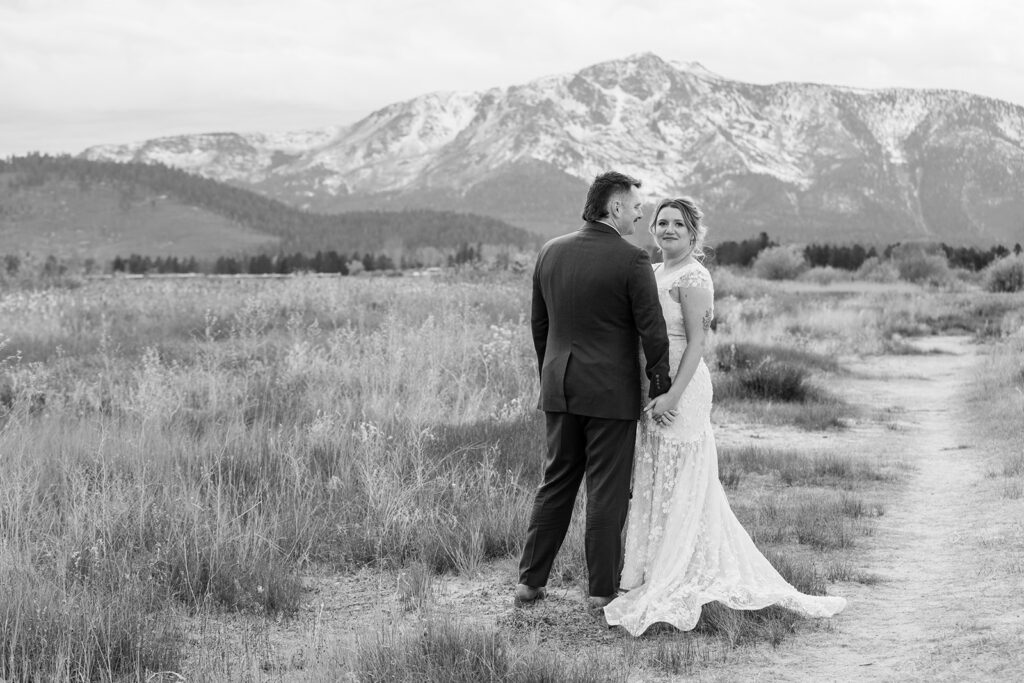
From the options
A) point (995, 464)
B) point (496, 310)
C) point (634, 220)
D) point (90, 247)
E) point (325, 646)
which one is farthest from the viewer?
point (90, 247)

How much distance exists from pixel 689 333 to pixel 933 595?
2159 mm

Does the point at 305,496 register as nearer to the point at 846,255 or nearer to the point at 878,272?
the point at 878,272

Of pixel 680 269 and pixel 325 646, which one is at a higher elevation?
pixel 680 269

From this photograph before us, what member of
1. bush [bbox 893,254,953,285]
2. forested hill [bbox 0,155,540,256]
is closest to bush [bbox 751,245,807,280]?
bush [bbox 893,254,953,285]

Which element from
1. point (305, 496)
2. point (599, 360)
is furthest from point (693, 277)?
point (305, 496)

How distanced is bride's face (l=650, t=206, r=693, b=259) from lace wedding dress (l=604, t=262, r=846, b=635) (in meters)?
0.11

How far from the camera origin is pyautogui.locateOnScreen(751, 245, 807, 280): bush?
6031cm

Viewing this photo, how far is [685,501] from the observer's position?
5477 mm

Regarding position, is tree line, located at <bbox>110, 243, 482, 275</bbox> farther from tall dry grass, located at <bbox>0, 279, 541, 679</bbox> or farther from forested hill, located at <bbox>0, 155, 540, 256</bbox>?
tall dry grass, located at <bbox>0, 279, 541, 679</bbox>

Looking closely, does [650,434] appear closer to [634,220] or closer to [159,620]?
[634,220]

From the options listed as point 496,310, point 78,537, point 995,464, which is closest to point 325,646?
point 78,537

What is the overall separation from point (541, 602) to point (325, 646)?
1251 mm

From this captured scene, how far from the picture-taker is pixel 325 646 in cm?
500

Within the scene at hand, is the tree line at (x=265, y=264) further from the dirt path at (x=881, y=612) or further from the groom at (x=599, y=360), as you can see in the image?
the groom at (x=599, y=360)
